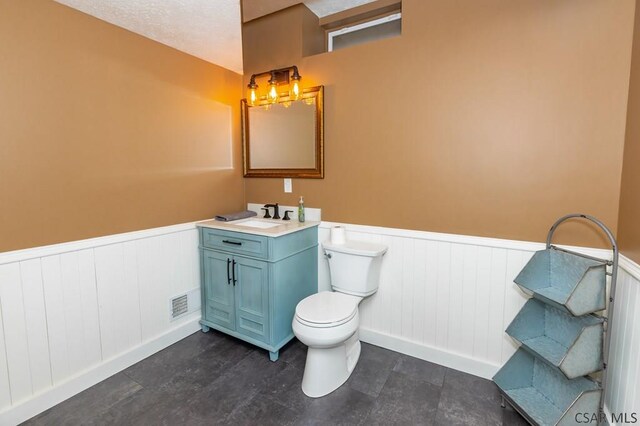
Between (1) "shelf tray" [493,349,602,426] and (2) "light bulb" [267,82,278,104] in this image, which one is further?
(2) "light bulb" [267,82,278,104]

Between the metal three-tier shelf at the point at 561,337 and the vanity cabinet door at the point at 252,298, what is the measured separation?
144 cm

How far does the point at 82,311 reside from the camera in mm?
1856

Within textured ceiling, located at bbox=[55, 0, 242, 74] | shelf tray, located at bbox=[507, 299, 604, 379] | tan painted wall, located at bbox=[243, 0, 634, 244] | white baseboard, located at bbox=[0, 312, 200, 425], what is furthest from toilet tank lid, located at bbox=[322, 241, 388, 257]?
textured ceiling, located at bbox=[55, 0, 242, 74]

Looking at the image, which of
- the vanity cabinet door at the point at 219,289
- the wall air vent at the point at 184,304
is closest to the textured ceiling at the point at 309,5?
the vanity cabinet door at the point at 219,289

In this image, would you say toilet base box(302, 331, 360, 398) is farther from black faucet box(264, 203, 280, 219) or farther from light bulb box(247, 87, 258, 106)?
light bulb box(247, 87, 258, 106)

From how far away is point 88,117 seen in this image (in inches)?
73.0

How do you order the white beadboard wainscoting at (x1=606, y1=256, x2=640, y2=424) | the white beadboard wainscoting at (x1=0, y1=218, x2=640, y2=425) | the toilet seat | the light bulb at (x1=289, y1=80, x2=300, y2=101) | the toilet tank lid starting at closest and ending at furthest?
the white beadboard wainscoting at (x1=606, y1=256, x2=640, y2=424) < the white beadboard wainscoting at (x1=0, y1=218, x2=640, y2=425) < the toilet seat < the toilet tank lid < the light bulb at (x1=289, y1=80, x2=300, y2=101)

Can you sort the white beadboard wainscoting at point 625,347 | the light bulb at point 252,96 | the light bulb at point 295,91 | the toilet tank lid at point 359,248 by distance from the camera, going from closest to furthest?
the white beadboard wainscoting at point 625,347 < the toilet tank lid at point 359,248 < the light bulb at point 295,91 < the light bulb at point 252,96

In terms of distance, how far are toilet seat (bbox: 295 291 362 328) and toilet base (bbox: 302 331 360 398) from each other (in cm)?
20

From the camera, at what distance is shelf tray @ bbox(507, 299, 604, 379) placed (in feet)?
4.62

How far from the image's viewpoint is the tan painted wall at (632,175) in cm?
136

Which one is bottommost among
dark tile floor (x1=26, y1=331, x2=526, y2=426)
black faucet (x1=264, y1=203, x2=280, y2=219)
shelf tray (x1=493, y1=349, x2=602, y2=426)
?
dark tile floor (x1=26, y1=331, x2=526, y2=426)

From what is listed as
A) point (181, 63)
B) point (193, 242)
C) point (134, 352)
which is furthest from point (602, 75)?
point (134, 352)

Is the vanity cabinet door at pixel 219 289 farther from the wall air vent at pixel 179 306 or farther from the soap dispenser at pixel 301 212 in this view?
the soap dispenser at pixel 301 212
